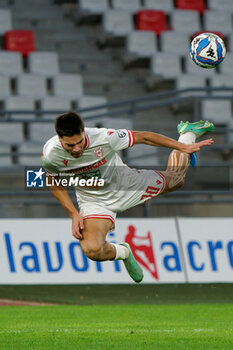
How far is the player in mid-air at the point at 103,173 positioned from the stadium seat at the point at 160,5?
11.0 meters

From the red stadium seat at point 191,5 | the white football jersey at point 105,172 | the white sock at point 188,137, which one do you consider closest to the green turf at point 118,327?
the white football jersey at point 105,172

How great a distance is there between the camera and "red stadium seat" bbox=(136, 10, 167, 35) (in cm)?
1872

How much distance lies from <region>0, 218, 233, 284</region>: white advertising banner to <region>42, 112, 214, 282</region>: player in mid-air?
348cm

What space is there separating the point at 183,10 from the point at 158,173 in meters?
11.2

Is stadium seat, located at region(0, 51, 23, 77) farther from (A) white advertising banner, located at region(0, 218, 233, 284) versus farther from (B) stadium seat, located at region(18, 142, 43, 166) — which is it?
(A) white advertising banner, located at region(0, 218, 233, 284)

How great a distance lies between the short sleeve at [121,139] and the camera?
7469 mm

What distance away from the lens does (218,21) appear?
1909cm

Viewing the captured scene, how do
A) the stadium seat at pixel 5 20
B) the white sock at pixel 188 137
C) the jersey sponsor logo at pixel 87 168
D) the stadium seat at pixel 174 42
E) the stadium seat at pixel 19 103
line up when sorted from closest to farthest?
the jersey sponsor logo at pixel 87 168 < the white sock at pixel 188 137 < the stadium seat at pixel 19 103 < the stadium seat at pixel 5 20 < the stadium seat at pixel 174 42

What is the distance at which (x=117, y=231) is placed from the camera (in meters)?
11.8

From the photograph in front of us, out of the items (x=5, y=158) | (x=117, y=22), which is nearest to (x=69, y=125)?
(x=5, y=158)

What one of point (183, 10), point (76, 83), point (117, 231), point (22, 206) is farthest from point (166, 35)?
point (117, 231)

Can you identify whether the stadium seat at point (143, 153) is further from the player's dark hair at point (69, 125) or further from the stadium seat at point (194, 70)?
the player's dark hair at point (69, 125)

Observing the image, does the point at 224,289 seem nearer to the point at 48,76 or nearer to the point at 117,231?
the point at 117,231

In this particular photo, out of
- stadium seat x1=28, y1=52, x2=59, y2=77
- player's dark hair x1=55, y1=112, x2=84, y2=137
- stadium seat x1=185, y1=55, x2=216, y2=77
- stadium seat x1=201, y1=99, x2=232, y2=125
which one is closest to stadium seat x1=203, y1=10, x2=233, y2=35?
stadium seat x1=185, y1=55, x2=216, y2=77
